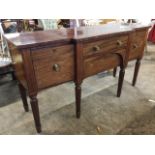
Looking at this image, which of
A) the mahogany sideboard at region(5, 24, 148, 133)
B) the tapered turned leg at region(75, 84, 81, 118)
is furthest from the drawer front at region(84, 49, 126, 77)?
the tapered turned leg at region(75, 84, 81, 118)

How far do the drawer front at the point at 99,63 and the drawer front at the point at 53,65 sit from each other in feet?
0.51

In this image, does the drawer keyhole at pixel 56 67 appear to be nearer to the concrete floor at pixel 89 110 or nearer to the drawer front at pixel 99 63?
the drawer front at pixel 99 63

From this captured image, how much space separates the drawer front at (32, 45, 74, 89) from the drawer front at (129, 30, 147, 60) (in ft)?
2.64

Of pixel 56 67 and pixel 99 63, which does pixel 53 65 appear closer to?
pixel 56 67

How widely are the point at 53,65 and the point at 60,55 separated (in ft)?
0.29

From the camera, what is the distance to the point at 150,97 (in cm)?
199

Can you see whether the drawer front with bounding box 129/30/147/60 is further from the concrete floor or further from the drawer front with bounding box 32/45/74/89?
the drawer front with bounding box 32/45/74/89

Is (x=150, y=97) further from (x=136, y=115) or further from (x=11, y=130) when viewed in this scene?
(x=11, y=130)

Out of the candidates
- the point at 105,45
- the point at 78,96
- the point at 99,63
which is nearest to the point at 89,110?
the point at 78,96

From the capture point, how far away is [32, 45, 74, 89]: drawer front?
1.13 meters

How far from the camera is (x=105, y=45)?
1413mm

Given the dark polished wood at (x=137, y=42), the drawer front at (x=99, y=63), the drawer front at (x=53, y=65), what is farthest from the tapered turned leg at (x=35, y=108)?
the dark polished wood at (x=137, y=42)
